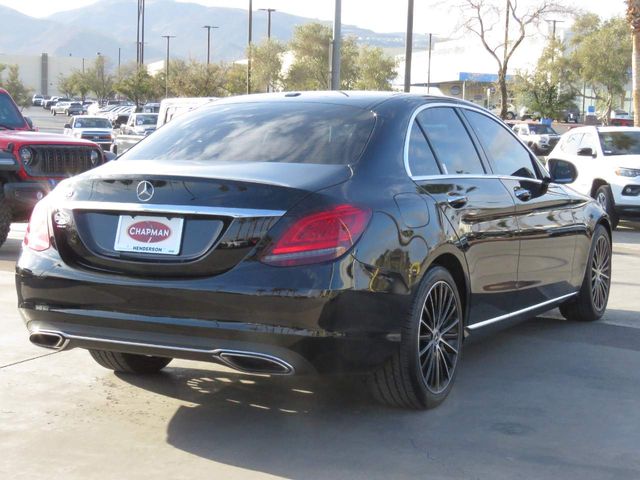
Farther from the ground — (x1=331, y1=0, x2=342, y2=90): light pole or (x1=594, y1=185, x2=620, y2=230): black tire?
(x1=331, y1=0, x2=342, y2=90): light pole

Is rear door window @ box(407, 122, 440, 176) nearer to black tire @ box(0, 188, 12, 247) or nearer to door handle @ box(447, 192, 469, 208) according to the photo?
door handle @ box(447, 192, 469, 208)

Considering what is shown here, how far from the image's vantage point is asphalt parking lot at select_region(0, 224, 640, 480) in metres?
4.53

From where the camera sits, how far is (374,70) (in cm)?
8225

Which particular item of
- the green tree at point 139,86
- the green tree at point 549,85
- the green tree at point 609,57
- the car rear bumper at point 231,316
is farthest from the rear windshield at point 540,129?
the green tree at point 139,86

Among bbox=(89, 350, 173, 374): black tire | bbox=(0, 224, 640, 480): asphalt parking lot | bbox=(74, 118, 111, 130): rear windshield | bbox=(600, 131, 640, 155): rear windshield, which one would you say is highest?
bbox=(600, 131, 640, 155): rear windshield

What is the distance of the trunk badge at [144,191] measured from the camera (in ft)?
15.8

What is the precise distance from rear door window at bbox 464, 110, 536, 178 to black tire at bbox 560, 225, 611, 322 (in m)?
1.06

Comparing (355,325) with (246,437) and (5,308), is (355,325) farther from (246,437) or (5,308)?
(5,308)

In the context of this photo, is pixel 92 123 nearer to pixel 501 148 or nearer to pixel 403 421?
pixel 501 148

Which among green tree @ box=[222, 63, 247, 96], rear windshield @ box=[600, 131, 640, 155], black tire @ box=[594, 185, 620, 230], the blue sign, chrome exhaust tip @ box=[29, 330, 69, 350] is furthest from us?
the blue sign

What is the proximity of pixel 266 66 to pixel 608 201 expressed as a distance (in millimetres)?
67063

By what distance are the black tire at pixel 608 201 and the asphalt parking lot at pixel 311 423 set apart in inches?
384

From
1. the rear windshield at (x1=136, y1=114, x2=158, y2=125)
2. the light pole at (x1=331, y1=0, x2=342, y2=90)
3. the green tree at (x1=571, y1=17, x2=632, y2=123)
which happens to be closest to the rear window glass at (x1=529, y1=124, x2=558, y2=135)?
the rear windshield at (x1=136, y1=114, x2=158, y2=125)

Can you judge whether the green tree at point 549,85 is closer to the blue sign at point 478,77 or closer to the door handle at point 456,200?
the blue sign at point 478,77
